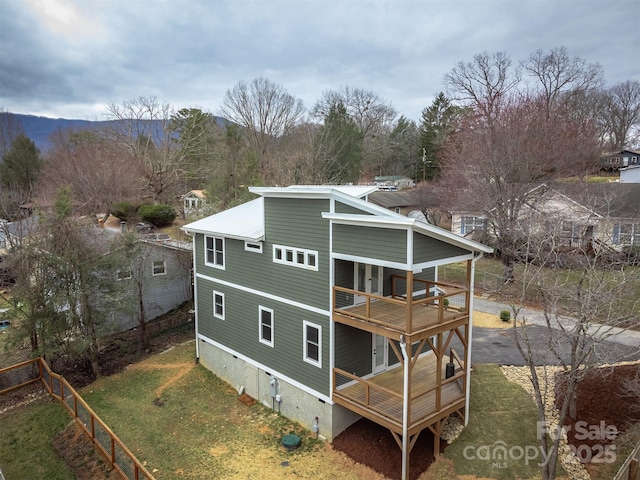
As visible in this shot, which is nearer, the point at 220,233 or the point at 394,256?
the point at 394,256

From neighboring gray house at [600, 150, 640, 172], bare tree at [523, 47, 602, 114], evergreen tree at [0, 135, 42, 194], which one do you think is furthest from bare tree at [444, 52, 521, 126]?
evergreen tree at [0, 135, 42, 194]

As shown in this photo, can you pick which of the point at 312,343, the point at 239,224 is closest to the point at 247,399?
the point at 312,343

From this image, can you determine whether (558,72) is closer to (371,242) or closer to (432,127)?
(432,127)

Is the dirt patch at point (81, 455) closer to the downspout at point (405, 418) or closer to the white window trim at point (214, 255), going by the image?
the white window trim at point (214, 255)

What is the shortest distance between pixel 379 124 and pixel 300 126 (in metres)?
16.9

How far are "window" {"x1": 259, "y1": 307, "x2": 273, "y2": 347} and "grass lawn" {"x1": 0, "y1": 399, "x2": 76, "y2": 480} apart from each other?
21.7ft

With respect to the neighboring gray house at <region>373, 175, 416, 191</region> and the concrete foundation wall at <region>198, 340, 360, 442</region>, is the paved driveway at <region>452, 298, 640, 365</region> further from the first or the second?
the neighboring gray house at <region>373, 175, 416, 191</region>

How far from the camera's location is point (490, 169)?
2591 centimetres

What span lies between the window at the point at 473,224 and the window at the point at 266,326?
20.1 metres

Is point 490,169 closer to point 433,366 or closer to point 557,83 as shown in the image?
point 433,366

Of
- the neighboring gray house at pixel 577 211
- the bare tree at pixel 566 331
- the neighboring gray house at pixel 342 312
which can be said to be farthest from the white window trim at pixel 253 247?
the neighboring gray house at pixel 577 211

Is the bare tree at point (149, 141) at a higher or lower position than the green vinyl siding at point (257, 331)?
higher

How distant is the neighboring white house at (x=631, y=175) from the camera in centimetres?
4009

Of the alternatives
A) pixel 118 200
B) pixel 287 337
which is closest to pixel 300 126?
pixel 118 200
